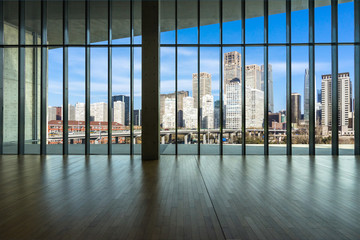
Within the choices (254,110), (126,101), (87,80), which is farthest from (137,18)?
(254,110)

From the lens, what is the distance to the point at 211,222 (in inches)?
124

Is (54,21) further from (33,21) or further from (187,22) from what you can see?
(187,22)

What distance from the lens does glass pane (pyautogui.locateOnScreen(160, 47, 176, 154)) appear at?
9539 millimetres

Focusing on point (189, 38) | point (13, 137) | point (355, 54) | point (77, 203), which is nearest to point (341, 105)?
point (355, 54)

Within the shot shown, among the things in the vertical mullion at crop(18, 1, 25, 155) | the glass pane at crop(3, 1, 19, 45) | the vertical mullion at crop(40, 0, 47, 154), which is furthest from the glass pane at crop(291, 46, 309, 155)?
the glass pane at crop(3, 1, 19, 45)

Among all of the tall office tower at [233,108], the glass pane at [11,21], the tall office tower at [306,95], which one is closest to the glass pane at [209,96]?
the tall office tower at [233,108]

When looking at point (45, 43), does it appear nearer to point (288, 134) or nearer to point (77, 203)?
point (77, 203)

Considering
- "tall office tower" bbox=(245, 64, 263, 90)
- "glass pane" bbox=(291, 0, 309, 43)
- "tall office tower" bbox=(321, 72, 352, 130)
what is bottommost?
"tall office tower" bbox=(321, 72, 352, 130)

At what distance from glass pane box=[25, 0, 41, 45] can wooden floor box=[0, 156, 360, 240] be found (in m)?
5.92

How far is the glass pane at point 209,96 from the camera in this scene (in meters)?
9.51

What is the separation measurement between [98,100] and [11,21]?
5.14 metres

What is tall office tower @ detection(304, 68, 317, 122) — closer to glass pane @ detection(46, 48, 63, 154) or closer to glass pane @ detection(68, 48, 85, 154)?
glass pane @ detection(68, 48, 85, 154)

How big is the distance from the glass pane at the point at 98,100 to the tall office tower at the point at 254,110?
18.5 feet

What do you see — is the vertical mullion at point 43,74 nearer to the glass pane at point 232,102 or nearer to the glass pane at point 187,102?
the glass pane at point 187,102
